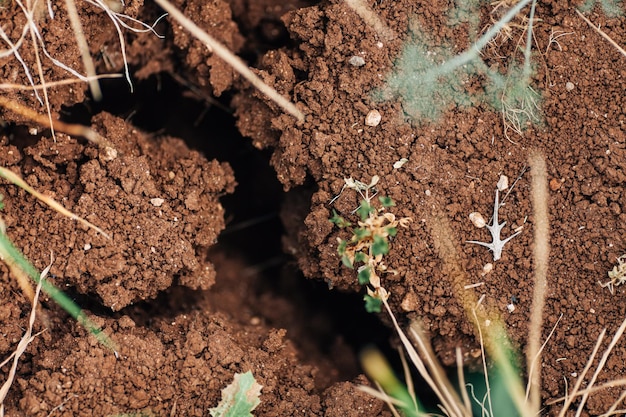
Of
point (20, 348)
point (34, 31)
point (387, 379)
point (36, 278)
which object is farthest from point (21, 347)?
point (387, 379)

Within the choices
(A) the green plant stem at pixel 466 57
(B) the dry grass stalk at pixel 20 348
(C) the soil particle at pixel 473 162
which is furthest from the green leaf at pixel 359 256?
(B) the dry grass stalk at pixel 20 348

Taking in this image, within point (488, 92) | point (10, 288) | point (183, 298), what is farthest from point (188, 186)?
point (488, 92)

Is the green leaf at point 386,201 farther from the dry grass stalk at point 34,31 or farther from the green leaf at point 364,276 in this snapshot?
the dry grass stalk at point 34,31

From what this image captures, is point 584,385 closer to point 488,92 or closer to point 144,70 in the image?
point 488,92

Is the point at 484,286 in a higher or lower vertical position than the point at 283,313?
higher

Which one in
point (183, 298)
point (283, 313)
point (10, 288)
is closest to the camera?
point (10, 288)

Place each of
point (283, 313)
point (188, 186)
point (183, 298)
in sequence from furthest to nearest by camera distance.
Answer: point (283, 313), point (183, 298), point (188, 186)

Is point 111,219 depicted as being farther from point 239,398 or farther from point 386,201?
point 386,201

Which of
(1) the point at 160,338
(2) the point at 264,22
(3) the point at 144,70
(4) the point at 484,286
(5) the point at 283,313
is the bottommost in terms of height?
(5) the point at 283,313
